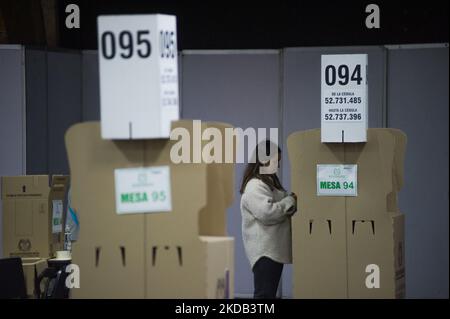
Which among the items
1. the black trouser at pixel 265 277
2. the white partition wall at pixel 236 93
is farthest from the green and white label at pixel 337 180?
the white partition wall at pixel 236 93

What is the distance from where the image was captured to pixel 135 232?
4.58m

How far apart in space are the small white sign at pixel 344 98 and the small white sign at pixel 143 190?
1999 mm

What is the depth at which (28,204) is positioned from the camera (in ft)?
23.7

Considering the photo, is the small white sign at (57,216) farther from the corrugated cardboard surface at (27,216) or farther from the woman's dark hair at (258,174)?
the woman's dark hair at (258,174)

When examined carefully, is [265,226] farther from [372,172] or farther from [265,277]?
[372,172]

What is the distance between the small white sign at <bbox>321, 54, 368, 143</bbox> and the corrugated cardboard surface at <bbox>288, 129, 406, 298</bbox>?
0.10 m

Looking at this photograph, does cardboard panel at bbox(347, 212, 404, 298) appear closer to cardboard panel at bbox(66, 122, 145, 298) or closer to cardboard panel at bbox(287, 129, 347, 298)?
cardboard panel at bbox(287, 129, 347, 298)

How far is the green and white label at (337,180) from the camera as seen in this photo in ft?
20.8

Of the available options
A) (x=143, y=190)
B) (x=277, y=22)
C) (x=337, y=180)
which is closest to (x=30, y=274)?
(x=337, y=180)

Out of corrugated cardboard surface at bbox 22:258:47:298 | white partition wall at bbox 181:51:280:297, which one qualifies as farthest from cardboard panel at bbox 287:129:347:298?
white partition wall at bbox 181:51:280:297

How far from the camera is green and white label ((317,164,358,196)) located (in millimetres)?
6348

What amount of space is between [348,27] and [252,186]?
11.0 feet

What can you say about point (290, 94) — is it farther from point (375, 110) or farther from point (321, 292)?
point (321, 292)

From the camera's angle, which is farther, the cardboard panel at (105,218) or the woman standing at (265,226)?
the woman standing at (265,226)
